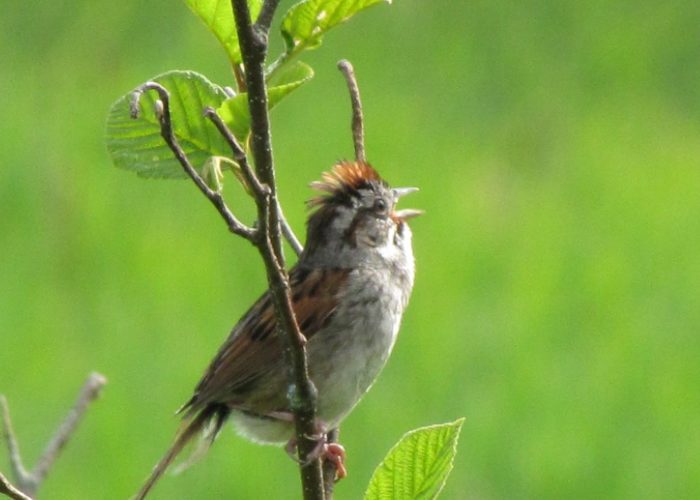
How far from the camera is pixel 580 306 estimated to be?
23.4 feet

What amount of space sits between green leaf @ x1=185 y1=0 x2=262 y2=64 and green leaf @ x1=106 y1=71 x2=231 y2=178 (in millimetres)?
48

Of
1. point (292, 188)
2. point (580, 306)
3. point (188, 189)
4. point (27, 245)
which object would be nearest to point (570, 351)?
point (580, 306)

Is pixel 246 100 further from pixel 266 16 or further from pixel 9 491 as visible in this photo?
pixel 9 491

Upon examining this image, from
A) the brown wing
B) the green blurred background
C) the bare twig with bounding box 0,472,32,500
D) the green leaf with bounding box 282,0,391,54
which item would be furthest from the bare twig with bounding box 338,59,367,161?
the green blurred background

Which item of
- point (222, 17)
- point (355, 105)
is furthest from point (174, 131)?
point (355, 105)

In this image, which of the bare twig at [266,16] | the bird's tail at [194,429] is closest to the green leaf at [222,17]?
the bare twig at [266,16]

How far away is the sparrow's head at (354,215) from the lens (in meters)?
3.14

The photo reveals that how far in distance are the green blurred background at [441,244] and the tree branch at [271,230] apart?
420 cm

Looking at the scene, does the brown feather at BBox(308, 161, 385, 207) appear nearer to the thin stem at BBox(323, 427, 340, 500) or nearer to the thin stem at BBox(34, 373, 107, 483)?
the thin stem at BBox(323, 427, 340, 500)

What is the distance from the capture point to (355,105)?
2297 millimetres

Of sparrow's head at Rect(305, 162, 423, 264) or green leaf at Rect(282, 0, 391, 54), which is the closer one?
green leaf at Rect(282, 0, 391, 54)

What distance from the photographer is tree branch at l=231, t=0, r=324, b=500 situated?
5.05ft

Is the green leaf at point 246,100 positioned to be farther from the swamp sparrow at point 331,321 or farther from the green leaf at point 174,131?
the swamp sparrow at point 331,321

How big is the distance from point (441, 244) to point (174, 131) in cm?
561
